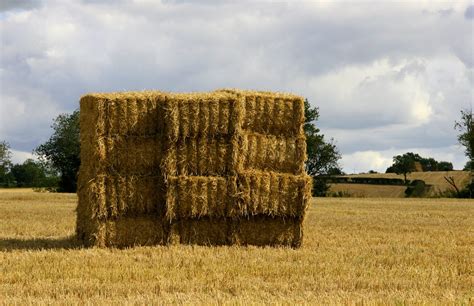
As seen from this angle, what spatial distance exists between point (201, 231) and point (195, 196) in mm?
770

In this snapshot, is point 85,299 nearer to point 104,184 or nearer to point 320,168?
point 104,184

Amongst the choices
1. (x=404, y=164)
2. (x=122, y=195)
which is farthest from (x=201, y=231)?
(x=404, y=164)

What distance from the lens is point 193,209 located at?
13820 millimetres

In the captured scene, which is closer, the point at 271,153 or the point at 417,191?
the point at 271,153

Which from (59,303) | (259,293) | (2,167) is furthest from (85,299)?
(2,167)

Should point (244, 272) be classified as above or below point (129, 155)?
below

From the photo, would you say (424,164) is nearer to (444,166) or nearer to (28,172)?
(444,166)

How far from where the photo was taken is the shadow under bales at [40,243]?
1390 centimetres

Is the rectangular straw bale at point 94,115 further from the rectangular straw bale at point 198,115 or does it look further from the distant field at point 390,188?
the distant field at point 390,188

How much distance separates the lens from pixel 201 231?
14117 millimetres

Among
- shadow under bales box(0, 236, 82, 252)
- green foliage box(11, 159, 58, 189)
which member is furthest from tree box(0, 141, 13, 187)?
shadow under bales box(0, 236, 82, 252)

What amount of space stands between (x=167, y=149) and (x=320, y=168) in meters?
55.1

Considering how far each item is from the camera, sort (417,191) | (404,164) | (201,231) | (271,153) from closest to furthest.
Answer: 1. (201,231)
2. (271,153)
3. (417,191)
4. (404,164)

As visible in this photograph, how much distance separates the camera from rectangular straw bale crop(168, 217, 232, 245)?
14.0 meters
